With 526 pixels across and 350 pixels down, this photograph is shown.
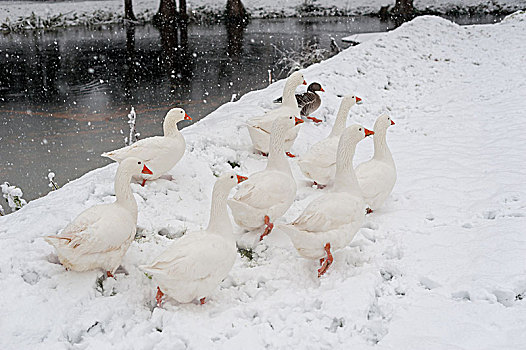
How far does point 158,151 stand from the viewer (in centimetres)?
441

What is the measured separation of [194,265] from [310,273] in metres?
1.07

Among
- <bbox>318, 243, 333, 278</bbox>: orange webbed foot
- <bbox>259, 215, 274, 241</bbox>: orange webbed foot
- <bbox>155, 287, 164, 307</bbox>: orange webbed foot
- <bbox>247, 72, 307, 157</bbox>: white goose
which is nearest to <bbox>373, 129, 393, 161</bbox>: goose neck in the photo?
<bbox>247, 72, 307, 157</bbox>: white goose

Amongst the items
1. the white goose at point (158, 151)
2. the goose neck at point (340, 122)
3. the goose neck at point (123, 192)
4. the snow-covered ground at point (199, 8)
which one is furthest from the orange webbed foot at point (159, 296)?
the snow-covered ground at point (199, 8)

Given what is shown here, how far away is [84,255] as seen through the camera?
3.07 m

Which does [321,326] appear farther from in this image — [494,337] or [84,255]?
[84,255]

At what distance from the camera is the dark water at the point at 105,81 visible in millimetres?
8133

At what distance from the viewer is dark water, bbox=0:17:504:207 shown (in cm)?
813

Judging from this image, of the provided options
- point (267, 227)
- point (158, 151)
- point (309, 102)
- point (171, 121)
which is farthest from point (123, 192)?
point (309, 102)

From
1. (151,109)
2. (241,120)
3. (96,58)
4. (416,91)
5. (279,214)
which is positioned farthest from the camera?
(96,58)

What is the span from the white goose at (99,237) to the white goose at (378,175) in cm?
219

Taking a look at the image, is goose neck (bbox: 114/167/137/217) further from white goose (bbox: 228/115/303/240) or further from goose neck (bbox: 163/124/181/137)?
goose neck (bbox: 163/124/181/137)

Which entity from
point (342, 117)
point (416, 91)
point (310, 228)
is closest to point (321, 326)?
point (310, 228)

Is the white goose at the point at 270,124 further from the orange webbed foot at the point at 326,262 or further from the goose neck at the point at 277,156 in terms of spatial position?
the orange webbed foot at the point at 326,262

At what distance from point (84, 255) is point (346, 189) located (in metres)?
2.13
